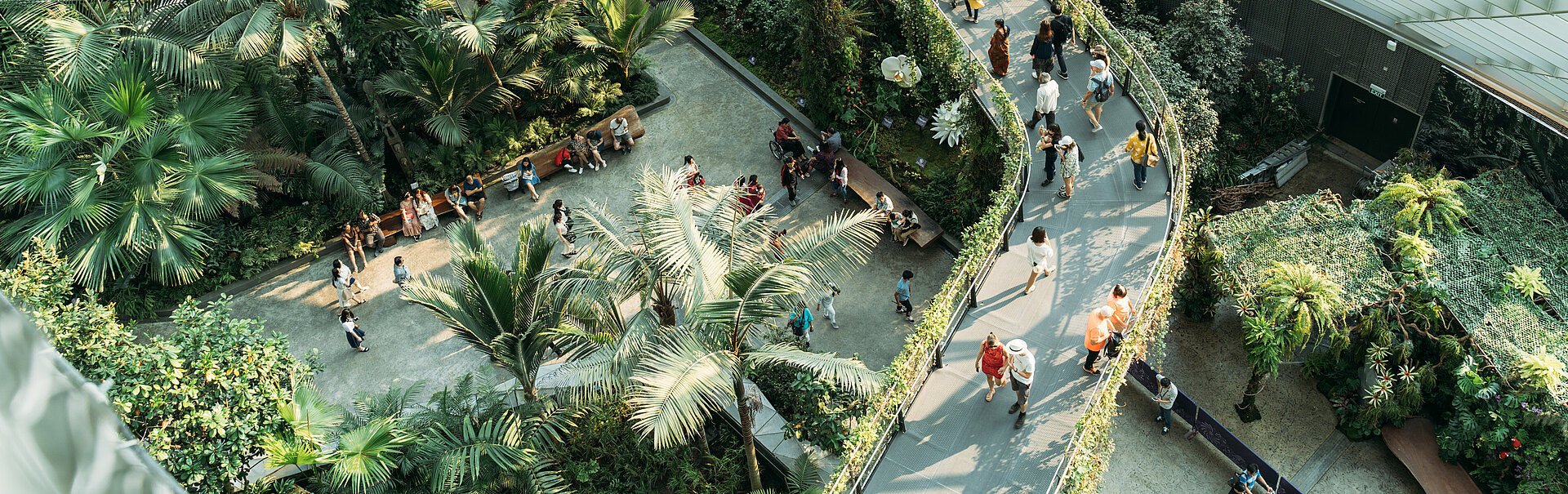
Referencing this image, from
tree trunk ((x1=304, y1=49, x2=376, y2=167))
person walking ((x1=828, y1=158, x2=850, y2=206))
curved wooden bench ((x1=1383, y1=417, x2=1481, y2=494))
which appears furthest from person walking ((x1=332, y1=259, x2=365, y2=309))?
curved wooden bench ((x1=1383, y1=417, x2=1481, y2=494))

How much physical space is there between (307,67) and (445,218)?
14.6 feet

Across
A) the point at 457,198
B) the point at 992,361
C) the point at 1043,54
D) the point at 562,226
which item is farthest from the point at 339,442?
the point at 1043,54

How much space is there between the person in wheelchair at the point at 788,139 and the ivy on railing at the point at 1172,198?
19.0 ft

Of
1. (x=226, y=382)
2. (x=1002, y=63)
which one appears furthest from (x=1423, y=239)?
(x=226, y=382)

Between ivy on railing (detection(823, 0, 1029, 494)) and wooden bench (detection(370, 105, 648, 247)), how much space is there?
20.1 ft

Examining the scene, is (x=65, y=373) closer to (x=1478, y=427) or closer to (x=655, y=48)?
(x=1478, y=427)

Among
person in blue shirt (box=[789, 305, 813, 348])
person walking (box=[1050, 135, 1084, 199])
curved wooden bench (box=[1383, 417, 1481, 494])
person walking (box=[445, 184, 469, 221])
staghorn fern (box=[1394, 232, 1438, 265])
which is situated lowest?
curved wooden bench (box=[1383, 417, 1481, 494])

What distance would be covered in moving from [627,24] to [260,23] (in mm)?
7304

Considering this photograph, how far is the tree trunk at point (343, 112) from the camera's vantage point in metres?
20.6

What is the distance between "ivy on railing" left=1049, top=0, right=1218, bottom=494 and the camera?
13.8 meters

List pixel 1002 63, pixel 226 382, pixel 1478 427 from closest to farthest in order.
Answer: pixel 226 382 < pixel 1478 427 < pixel 1002 63

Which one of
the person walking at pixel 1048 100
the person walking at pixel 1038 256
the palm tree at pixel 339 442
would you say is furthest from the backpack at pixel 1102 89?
the palm tree at pixel 339 442

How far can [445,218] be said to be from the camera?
22.9 m

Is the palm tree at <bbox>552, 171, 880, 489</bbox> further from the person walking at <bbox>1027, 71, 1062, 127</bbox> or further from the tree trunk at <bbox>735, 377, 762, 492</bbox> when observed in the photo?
the person walking at <bbox>1027, 71, 1062, 127</bbox>
